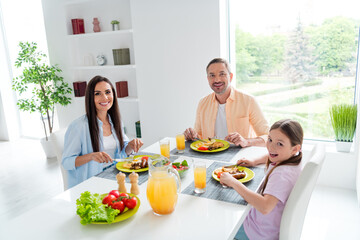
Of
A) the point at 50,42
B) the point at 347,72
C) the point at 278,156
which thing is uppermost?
the point at 50,42

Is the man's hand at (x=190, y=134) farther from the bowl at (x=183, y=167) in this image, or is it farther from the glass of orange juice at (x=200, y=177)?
the glass of orange juice at (x=200, y=177)

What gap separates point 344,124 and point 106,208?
2.45 meters

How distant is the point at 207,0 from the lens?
10.2 ft

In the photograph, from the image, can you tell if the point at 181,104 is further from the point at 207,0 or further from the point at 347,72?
the point at 347,72

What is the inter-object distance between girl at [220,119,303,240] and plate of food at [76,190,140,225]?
0.43 metres

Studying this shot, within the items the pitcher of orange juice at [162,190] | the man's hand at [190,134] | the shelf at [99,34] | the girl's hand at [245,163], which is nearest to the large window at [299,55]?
the shelf at [99,34]

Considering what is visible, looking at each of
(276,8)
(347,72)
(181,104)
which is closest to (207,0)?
(276,8)

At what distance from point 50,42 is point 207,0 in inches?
94.6

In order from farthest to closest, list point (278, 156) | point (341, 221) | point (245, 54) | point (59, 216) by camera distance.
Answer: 1. point (245, 54)
2. point (341, 221)
3. point (278, 156)
4. point (59, 216)

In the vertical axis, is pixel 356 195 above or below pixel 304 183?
below

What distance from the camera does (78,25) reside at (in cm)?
405

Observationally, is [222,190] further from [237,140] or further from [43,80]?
[43,80]

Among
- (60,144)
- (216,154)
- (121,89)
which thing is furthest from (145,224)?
(121,89)

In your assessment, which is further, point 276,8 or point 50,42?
point 50,42
